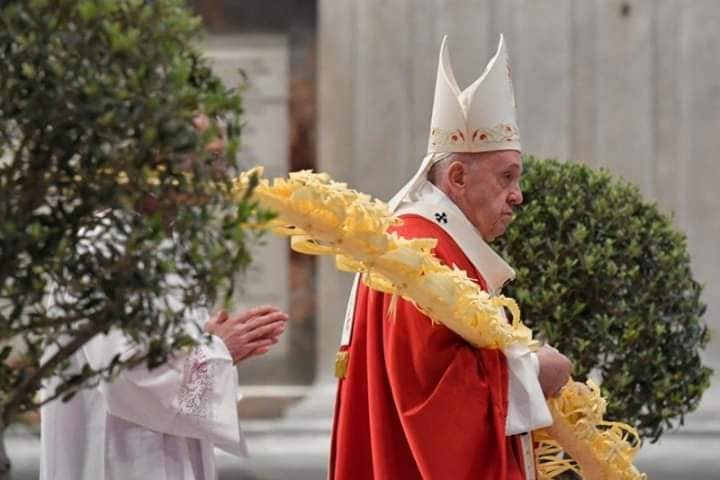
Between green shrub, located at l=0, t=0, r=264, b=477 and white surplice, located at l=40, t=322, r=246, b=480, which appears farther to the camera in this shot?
white surplice, located at l=40, t=322, r=246, b=480

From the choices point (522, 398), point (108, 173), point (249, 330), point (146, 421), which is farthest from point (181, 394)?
point (108, 173)

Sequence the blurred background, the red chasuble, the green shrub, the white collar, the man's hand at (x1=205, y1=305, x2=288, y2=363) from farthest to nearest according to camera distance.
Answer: the blurred background < the white collar < the man's hand at (x1=205, y1=305, x2=288, y2=363) < the red chasuble < the green shrub

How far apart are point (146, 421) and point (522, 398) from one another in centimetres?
98

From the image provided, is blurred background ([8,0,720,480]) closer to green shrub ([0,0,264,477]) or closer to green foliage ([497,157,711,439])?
green foliage ([497,157,711,439])

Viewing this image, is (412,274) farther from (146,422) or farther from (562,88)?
(562,88)

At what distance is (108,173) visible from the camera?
2.54 metres

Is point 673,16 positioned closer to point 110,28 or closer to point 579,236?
point 579,236

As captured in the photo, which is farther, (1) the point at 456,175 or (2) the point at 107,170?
(1) the point at 456,175

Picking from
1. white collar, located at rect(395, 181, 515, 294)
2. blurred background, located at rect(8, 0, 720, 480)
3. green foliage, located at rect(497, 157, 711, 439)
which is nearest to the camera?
white collar, located at rect(395, 181, 515, 294)

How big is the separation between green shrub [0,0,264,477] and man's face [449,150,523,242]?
1.67 metres

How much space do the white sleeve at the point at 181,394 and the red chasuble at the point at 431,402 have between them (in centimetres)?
39

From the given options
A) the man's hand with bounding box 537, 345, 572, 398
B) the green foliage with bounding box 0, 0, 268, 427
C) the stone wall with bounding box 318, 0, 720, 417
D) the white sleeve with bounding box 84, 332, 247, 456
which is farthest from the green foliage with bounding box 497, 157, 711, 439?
the stone wall with bounding box 318, 0, 720, 417

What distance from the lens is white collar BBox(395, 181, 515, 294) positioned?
4.18 metres

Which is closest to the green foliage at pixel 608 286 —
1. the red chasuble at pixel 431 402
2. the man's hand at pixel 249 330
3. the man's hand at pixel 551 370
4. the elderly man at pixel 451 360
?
the elderly man at pixel 451 360
